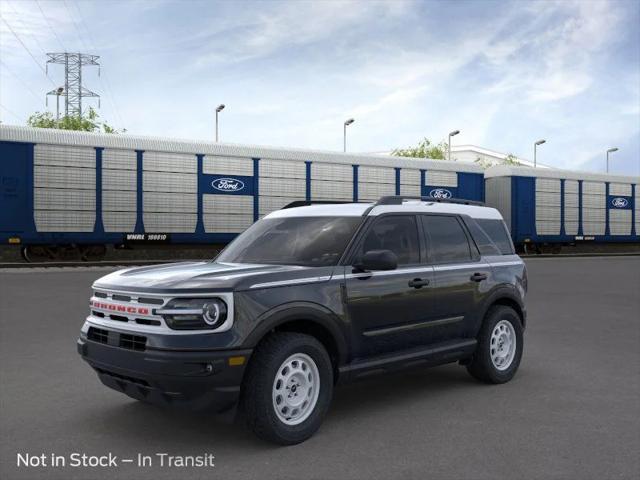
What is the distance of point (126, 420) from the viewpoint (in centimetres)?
512

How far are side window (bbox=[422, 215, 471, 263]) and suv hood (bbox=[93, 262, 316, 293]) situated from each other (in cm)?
159

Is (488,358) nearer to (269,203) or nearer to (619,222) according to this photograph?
(269,203)

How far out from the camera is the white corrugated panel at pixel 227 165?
24625 millimetres

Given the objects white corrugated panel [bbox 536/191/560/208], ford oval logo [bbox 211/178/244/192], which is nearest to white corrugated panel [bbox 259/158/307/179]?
ford oval logo [bbox 211/178/244/192]

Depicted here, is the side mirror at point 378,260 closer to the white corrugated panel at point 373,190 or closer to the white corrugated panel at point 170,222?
the white corrugated panel at point 170,222

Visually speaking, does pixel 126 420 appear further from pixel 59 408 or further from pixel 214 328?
pixel 214 328

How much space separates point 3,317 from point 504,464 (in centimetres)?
910

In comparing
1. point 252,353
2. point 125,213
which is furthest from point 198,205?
point 252,353

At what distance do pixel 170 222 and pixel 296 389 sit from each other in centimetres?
2023

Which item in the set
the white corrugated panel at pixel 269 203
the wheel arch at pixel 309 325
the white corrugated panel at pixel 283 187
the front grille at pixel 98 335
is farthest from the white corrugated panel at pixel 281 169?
the wheel arch at pixel 309 325

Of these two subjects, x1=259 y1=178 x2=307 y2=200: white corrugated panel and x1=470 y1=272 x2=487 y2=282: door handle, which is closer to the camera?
x1=470 y1=272 x2=487 y2=282: door handle

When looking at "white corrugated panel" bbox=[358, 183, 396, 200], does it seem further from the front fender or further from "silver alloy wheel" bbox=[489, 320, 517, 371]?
the front fender

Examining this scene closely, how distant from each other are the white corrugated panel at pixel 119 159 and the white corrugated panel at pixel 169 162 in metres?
0.39

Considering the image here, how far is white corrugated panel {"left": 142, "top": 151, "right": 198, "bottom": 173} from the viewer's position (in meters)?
23.5
